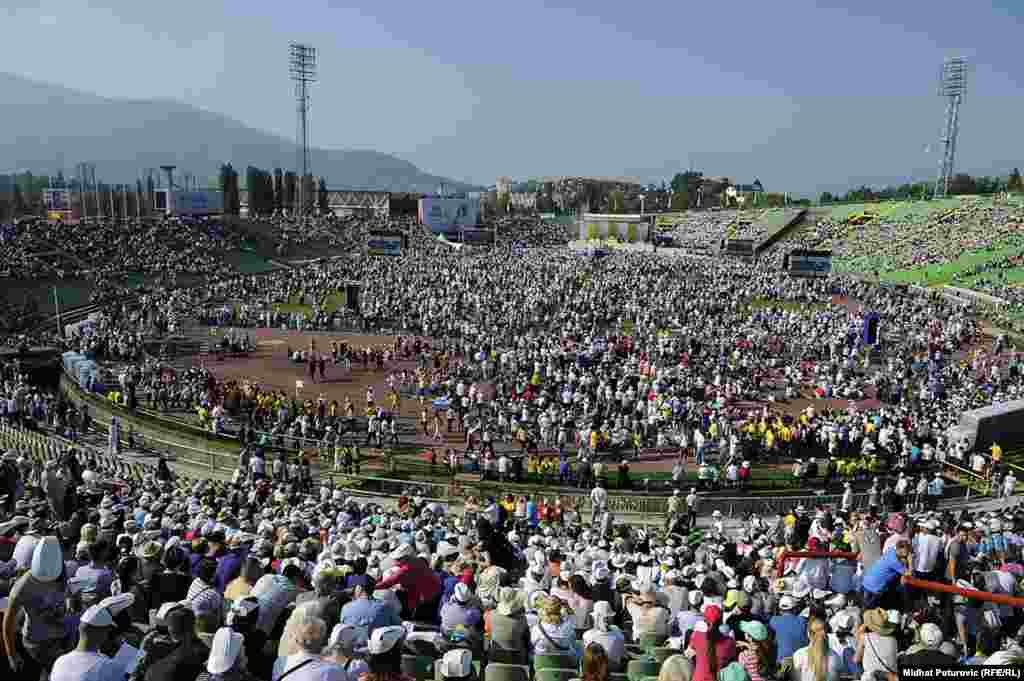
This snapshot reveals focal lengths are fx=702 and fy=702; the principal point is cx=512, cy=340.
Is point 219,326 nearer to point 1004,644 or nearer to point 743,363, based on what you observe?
point 743,363

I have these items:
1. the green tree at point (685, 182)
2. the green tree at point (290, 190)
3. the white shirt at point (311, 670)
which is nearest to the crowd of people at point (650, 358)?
the white shirt at point (311, 670)

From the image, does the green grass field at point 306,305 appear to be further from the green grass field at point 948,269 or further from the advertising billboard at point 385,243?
the green grass field at point 948,269

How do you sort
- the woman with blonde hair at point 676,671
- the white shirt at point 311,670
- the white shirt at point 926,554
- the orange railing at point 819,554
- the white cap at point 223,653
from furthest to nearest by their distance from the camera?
the orange railing at point 819,554 → the white shirt at point 926,554 → the woman with blonde hair at point 676,671 → the white cap at point 223,653 → the white shirt at point 311,670

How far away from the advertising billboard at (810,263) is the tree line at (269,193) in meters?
67.8

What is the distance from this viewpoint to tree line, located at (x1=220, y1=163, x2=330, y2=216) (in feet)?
314

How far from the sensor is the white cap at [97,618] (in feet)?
14.8

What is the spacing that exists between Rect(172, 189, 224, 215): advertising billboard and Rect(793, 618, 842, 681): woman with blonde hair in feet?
282

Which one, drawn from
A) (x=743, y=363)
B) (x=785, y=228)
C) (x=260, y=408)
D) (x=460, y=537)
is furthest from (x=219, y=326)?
(x=785, y=228)

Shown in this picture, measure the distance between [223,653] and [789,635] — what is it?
15.8 feet

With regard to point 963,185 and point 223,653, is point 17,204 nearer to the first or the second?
point 223,653

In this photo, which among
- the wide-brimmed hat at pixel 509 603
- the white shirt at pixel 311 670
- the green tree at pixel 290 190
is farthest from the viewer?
the green tree at pixel 290 190

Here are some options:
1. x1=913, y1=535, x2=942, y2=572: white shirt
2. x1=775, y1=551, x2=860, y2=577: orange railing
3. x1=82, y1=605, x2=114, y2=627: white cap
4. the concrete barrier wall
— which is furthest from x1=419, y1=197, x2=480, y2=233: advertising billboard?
x1=82, y1=605, x2=114, y2=627: white cap

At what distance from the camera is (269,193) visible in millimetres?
107250

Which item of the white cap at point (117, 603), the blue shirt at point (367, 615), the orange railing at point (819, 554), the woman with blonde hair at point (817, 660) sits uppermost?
the white cap at point (117, 603)
